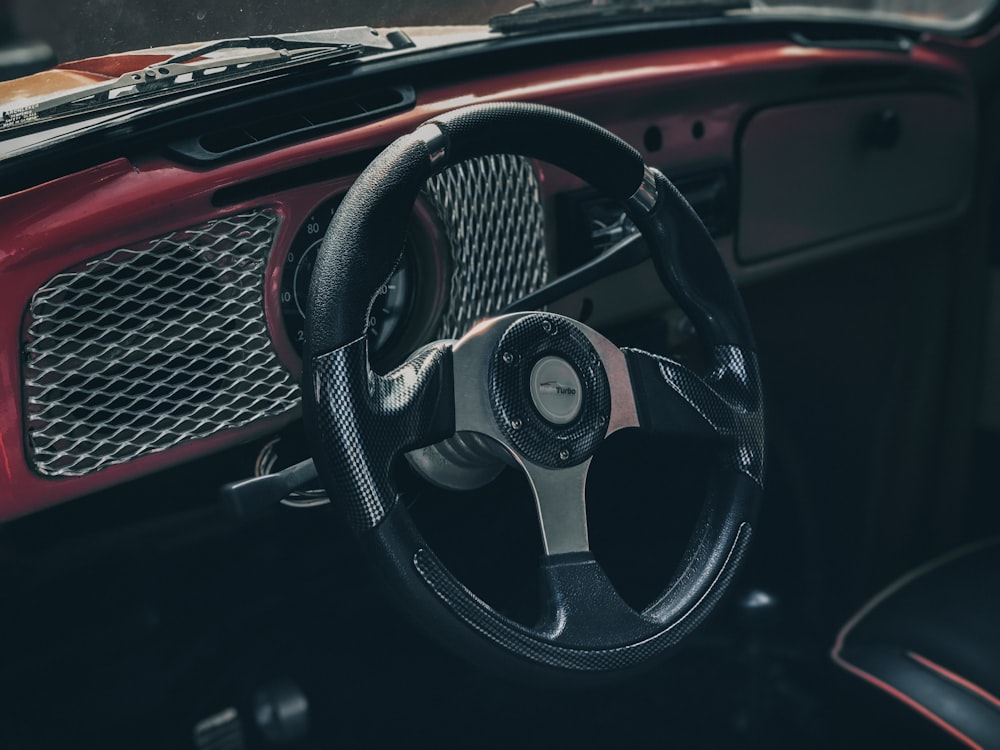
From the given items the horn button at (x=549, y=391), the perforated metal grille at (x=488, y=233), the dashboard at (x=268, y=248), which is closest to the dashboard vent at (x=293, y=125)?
the dashboard at (x=268, y=248)

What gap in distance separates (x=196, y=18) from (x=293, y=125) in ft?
0.64

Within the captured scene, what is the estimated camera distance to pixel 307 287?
122 cm

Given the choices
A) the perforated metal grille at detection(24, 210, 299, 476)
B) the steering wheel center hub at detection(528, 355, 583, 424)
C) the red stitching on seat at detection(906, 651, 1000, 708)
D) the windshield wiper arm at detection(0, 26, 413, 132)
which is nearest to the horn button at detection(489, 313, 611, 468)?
the steering wheel center hub at detection(528, 355, 583, 424)

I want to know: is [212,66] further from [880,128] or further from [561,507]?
[880,128]

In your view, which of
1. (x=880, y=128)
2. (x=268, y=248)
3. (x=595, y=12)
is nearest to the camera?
(x=268, y=248)

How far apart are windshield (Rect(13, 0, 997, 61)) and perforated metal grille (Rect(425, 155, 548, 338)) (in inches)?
10.3

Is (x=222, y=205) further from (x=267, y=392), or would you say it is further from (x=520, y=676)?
(x=520, y=676)

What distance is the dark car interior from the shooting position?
106cm

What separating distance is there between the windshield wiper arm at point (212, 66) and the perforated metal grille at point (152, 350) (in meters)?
0.17

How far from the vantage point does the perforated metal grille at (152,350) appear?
3.57ft

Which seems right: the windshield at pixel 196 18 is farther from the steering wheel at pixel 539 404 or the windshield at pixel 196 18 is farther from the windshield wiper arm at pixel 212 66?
the steering wheel at pixel 539 404

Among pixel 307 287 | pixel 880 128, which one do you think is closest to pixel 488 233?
pixel 307 287

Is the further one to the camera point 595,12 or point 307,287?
point 595,12

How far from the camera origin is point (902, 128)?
1.92 metres
